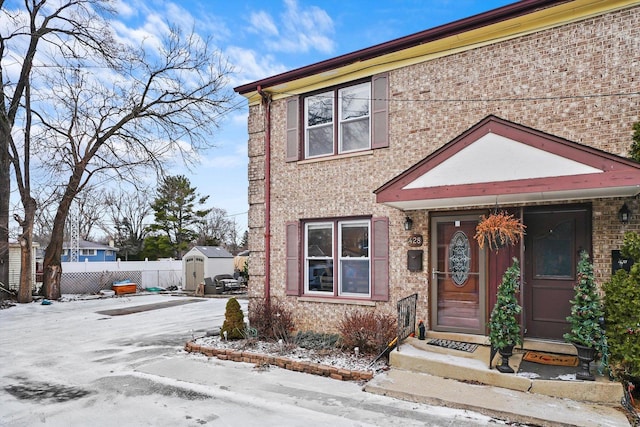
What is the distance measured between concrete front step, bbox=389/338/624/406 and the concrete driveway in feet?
2.83

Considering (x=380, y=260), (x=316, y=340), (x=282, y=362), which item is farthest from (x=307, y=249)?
(x=282, y=362)

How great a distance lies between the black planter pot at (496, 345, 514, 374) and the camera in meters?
5.69

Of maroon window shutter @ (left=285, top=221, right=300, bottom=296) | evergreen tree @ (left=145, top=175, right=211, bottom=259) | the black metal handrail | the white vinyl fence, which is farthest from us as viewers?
evergreen tree @ (left=145, top=175, right=211, bottom=259)

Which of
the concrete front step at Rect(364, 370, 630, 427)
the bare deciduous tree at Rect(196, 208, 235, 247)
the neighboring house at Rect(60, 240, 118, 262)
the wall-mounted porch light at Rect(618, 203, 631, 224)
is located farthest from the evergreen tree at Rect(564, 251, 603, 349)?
the bare deciduous tree at Rect(196, 208, 235, 247)

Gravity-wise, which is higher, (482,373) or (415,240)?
(415,240)

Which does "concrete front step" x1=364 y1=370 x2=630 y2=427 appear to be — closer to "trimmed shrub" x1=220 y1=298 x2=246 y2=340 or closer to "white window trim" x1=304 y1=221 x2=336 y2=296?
"white window trim" x1=304 y1=221 x2=336 y2=296

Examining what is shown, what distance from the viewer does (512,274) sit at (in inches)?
228

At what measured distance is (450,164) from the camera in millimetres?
6449

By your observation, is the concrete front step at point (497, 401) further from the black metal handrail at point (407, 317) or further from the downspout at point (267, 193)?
the downspout at point (267, 193)

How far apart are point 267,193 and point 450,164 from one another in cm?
451

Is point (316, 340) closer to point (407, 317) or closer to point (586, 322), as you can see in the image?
point (407, 317)

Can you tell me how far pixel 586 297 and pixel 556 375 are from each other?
1116 millimetres

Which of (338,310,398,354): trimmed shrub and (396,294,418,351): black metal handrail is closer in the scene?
(396,294,418,351): black metal handrail

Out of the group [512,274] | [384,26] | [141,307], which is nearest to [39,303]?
[141,307]
